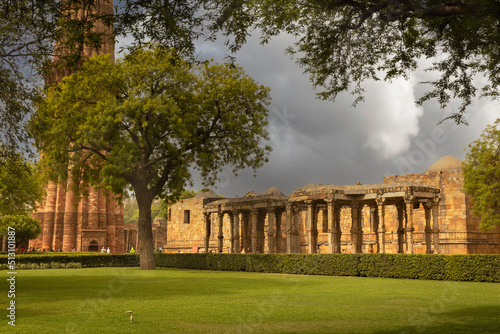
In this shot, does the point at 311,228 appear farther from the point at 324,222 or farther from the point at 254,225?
the point at 324,222

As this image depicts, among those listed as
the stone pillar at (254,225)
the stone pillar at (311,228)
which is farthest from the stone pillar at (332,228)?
the stone pillar at (254,225)

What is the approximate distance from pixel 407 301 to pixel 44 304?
918 cm

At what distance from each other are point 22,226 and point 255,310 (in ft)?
176

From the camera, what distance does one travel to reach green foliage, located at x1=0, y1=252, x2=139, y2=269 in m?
35.5

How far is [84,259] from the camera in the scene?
38719 mm

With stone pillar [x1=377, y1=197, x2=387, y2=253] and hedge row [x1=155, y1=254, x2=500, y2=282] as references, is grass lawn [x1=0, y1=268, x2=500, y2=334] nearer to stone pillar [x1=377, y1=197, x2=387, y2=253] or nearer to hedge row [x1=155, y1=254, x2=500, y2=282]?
hedge row [x1=155, y1=254, x2=500, y2=282]

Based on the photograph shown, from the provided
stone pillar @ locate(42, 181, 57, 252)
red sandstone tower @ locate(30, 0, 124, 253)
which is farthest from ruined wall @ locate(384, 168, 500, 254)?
stone pillar @ locate(42, 181, 57, 252)

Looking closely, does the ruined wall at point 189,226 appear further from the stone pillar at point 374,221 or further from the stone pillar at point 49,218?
the stone pillar at point 374,221

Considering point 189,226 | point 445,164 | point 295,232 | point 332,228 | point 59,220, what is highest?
point 445,164

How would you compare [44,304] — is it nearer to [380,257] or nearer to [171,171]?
[380,257]

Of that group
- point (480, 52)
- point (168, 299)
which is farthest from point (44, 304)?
point (480, 52)

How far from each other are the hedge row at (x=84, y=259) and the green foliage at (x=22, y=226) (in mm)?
20562

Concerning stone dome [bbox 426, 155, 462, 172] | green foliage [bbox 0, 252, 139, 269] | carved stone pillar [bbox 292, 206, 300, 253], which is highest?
stone dome [bbox 426, 155, 462, 172]

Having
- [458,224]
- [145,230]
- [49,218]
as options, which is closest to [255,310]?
[145,230]
